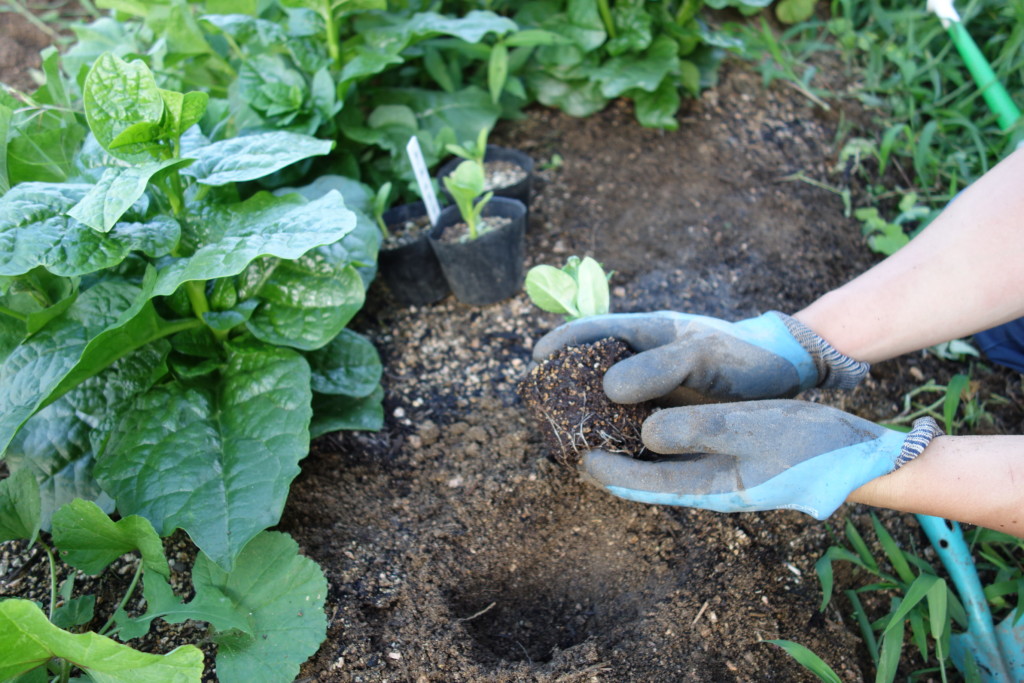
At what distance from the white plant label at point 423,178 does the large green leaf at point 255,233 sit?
18.6 inches

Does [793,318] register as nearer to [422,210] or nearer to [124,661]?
[422,210]

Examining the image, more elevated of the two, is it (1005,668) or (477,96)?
(477,96)

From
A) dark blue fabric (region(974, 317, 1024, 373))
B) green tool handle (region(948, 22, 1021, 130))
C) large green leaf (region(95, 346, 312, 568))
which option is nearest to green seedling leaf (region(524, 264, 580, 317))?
large green leaf (region(95, 346, 312, 568))

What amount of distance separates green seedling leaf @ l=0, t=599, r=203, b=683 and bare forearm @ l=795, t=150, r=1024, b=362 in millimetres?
1391

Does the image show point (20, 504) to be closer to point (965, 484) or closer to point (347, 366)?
point (347, 366)

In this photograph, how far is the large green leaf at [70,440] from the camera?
4.78ft

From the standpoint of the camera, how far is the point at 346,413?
1.73 m

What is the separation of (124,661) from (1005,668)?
1562 millimetres

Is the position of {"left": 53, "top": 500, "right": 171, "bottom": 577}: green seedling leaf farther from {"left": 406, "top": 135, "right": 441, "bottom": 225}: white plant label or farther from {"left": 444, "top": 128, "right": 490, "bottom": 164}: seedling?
{"left": 444, "top": 128, "right": 490, "bottom": 164}: seedling

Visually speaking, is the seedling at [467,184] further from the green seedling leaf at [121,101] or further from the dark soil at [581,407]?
the green seedling leaf at [121,101]

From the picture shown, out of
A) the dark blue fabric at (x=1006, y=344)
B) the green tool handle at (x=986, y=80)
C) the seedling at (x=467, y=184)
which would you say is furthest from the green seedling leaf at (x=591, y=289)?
the green tool handle at (x=986, y=80)

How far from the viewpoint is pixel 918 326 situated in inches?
62.1

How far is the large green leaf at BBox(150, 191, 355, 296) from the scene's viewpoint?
1331mm

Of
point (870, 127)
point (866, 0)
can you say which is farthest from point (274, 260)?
point (866, 0)
